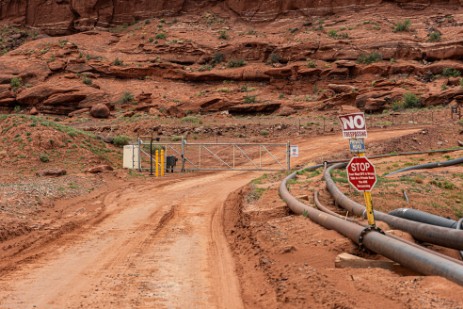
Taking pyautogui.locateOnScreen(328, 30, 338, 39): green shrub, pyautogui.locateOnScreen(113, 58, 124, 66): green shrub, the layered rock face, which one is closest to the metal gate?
pyautogui.locateOnScreen(113, 58, 124, 66): green shrub

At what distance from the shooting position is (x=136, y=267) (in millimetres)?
8477

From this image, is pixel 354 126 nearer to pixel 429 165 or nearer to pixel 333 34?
pixel 429 165

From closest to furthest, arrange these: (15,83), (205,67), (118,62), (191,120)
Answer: (191,120) < (15,83) < (205,67) < (118,62)

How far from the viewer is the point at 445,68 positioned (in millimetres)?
53281

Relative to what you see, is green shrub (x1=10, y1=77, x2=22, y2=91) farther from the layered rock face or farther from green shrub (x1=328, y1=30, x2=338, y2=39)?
green shrub (x1=328, y1=30, x2=338, y2=39)

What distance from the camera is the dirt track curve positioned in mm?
6691

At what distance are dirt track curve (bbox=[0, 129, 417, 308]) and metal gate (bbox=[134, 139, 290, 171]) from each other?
47.8ft

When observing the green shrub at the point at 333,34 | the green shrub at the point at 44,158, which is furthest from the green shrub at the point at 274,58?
the green shrub at the point at 44,158

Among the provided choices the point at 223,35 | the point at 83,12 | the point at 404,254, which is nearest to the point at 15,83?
the point at 83,12

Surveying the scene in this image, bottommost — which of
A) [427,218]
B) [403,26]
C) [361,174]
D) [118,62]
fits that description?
[427,218]

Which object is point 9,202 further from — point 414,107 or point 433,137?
point 414,107

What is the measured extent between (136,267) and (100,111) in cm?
4677

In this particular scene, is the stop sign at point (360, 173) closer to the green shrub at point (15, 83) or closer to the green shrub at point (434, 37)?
the green shrub at point (434, 37)

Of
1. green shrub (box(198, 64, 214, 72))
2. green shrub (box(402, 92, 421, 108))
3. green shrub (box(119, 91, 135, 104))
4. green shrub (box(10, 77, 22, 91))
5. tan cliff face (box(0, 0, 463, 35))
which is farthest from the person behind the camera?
tan cliff face (box(0, 0, 463, 35))
